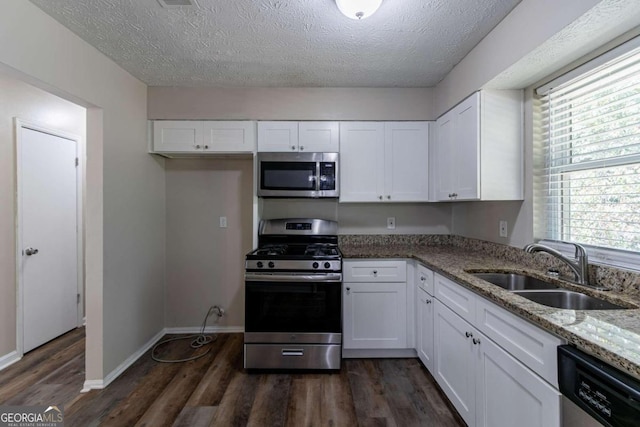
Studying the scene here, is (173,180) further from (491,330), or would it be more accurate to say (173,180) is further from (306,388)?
(491,330)

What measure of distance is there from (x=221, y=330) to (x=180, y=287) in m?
0.61

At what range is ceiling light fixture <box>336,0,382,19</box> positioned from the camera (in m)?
1.45

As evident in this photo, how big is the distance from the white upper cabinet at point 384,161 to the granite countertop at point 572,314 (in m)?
0.71

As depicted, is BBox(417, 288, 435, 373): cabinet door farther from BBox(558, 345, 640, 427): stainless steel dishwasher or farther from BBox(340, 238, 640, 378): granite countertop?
BBox(558, 345, 640, 427): stainless steel dishwasher

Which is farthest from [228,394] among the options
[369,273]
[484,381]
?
[484,381]

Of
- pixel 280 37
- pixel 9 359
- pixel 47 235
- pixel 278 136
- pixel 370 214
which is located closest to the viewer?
pixel 280 37

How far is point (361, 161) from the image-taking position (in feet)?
8.81

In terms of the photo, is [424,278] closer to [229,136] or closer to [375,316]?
[375,316]

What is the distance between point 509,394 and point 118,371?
102 inches

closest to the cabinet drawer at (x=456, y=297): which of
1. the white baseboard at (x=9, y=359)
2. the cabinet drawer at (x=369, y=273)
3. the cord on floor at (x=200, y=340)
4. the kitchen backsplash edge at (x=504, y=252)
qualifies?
the cabinet drawer at (x=369, y=273)

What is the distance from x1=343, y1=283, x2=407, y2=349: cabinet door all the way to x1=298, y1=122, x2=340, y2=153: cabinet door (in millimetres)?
1213

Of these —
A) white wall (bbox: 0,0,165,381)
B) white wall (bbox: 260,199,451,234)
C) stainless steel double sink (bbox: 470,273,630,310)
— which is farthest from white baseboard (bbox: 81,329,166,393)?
stainless steel double sink (bbox: 470,273,630,310)

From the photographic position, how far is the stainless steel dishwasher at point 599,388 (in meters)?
0.75

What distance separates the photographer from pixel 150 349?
8.80ft
